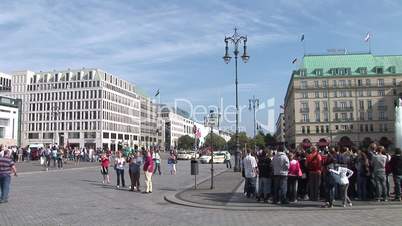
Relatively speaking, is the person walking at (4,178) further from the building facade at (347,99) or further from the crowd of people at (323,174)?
the building facade at (347,99)

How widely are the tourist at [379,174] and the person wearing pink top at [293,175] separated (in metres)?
2.47

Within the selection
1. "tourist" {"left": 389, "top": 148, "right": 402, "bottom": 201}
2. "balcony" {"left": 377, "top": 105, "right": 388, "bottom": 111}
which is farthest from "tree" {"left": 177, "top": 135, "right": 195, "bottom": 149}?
"tourist" {"left": 389, "top": 148, "right": 402, "bottom": 201}

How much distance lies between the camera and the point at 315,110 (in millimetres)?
113562

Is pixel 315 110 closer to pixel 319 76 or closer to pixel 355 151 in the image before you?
pixel 319 76

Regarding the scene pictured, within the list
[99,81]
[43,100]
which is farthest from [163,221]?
[43,100]

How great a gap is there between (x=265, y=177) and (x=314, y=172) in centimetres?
171

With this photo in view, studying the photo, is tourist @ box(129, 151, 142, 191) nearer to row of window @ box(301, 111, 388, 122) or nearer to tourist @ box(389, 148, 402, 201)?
tourist @ box(389, 148, 402, 201)

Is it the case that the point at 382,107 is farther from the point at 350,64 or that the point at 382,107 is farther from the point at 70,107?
the point at 70,107

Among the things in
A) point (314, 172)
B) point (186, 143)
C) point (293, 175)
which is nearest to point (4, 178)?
point (293, 175)

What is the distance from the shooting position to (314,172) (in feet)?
49.5

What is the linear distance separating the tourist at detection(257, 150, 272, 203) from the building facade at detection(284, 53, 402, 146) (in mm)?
97812

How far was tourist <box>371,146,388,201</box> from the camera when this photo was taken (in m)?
14.9

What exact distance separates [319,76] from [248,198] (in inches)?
4040

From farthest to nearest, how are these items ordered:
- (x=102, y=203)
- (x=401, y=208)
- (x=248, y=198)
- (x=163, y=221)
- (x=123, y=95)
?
(x=123, y=95)
(x=248, y=198)
(x=102, y=203)
(x=401, y=208)
(x=163, y=221)
